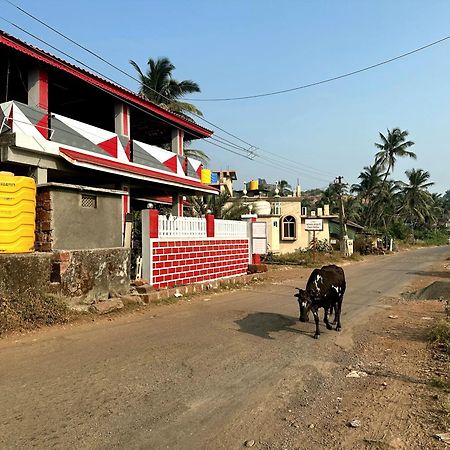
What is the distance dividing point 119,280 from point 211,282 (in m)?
4.32

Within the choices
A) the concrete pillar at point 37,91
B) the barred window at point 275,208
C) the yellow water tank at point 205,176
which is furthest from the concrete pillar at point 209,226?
the barred window at point 275,208

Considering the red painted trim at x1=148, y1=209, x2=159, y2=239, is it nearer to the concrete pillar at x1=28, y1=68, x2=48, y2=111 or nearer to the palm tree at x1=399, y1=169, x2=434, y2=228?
the concrete pillar at x1=28, y1=68, x2=48, y2=111

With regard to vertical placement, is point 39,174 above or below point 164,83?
below

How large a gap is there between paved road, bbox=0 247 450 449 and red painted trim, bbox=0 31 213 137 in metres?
6.44

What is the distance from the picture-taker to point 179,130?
1650 centimetres

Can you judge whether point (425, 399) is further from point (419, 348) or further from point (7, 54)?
point (7, 54)

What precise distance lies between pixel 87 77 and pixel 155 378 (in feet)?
30.0

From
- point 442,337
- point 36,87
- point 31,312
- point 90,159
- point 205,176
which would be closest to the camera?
point 442,337

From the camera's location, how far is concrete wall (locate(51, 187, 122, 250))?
27.8ft

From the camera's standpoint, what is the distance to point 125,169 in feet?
41.1

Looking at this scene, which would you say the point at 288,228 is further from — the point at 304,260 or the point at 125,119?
the point at 125,119

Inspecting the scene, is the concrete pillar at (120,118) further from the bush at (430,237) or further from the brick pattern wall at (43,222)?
the bush at (430,237)

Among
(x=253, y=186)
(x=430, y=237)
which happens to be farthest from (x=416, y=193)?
(x=253, y=186)

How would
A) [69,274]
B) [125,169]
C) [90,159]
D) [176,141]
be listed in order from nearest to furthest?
[69,274] → [90,159] → [125,169] → [176,141]
